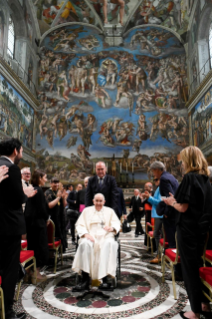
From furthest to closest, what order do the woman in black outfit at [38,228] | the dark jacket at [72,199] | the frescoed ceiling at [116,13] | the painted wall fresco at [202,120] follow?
the frescoed ceiling at [116,13]
the painted wall fresco at [202,120]
the dark jacket at [72,199]
the woman in black outfit at [38,228]

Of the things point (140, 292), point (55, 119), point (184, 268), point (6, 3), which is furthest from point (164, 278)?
point (55, 119)

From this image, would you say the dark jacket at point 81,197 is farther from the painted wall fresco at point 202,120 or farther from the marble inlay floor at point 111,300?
the painted wall fresco at point 202,120

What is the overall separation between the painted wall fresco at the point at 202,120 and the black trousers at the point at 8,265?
12.2 meters

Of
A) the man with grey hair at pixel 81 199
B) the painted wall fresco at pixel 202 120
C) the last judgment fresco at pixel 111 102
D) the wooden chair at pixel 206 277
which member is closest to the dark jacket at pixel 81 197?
the man with grey hair at pixel 81 199

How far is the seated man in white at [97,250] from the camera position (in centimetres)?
365

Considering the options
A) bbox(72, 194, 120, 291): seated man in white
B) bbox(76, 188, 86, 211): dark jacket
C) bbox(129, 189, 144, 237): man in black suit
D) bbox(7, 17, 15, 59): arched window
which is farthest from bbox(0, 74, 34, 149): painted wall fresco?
bbox(72, 194, 120, 291): seated man in white

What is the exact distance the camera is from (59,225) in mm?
4977

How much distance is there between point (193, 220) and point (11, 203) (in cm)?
197

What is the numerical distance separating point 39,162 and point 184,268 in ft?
50.2

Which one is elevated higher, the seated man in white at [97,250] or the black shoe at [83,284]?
the seated man in white at [97,250]

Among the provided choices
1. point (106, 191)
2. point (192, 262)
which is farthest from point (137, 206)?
point (192, 262)

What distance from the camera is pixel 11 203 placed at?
2.53m

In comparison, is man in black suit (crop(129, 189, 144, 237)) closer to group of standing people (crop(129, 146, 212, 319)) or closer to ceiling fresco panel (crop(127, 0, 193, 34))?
group of standing people (crop(129, 146, 212, 319))

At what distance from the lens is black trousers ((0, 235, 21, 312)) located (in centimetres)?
246
